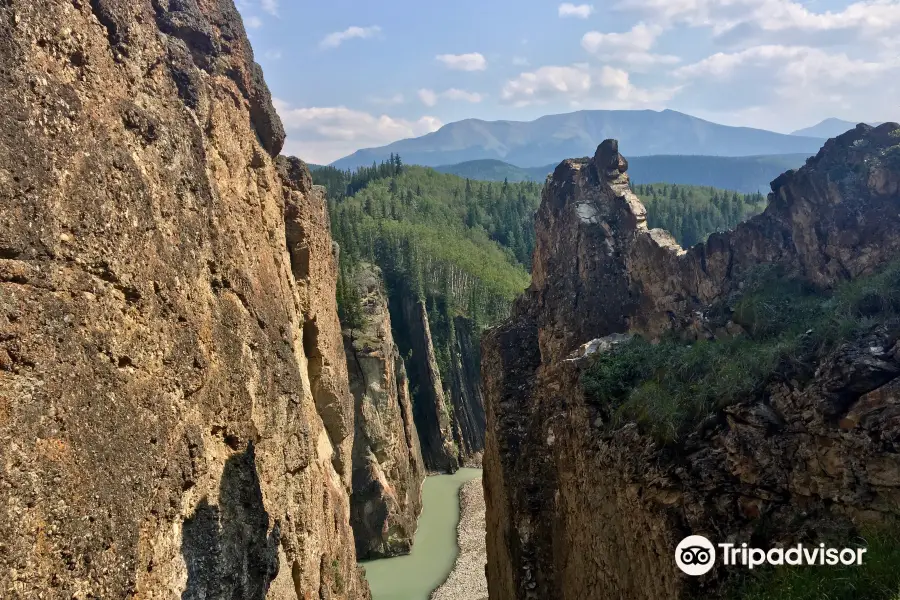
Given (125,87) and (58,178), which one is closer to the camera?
(58,178)

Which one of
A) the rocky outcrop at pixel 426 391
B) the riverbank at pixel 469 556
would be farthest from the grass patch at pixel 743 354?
the rocky outcrop at pixel 426 391

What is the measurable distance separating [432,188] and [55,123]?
5780 inches

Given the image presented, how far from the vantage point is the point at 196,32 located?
15.5m

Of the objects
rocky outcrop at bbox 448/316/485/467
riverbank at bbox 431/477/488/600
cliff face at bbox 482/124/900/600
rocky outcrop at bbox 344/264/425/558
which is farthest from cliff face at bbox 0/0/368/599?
rocky outcrop at bbox 448/316/485/467

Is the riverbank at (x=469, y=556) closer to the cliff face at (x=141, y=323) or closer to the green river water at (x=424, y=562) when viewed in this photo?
the green river water at (x=424, y=562)

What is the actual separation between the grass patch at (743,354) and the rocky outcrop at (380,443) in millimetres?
30033

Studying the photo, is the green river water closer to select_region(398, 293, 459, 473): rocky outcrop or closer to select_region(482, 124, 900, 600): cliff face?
select_region(398, 293, 459, 473): rocky outcrop

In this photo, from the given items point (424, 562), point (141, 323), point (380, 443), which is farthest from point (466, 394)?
point (141, 323)

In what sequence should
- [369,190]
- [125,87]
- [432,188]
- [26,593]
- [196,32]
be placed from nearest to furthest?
1. [26,593]
2. [125,87]
3. [196,32]
4. [369,190]
5. [432,188]

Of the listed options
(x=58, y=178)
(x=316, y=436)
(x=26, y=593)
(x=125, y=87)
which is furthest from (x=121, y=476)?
(x=316, y=436)

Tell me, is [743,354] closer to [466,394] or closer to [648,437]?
[648,437]

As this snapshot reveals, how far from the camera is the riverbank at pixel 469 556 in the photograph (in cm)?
3684

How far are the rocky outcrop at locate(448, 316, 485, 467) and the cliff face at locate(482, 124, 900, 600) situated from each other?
44053mm

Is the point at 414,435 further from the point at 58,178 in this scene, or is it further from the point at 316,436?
the point at 58,178
